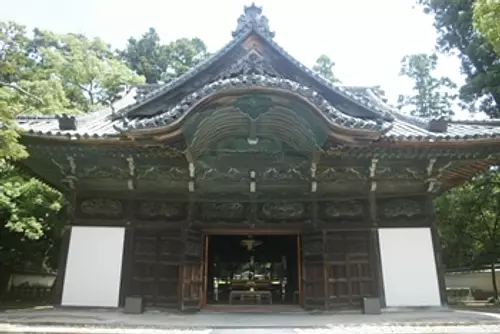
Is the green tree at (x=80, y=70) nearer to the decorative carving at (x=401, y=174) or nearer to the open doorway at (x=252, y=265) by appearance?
the open doorway at (x=252, y=265)

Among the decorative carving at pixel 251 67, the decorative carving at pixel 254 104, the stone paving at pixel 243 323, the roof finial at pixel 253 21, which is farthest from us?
the roof finial at pixel 253 21

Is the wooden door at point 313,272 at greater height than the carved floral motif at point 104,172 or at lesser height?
lesser

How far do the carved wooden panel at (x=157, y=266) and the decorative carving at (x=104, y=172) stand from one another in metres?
1.28

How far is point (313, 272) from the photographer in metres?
8.15

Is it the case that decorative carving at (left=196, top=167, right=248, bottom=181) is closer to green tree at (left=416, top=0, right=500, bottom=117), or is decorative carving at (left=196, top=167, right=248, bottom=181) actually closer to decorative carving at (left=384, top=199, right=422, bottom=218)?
decorative carving at (left=384, top=199, right=422, bottom=218)

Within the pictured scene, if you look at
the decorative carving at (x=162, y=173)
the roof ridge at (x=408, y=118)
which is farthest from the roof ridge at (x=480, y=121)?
the decorative carving at (x=162, y=173)

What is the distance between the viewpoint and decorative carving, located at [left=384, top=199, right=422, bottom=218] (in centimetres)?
831

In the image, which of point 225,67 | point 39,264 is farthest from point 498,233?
point 39,264

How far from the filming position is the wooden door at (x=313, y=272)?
7.99 meters

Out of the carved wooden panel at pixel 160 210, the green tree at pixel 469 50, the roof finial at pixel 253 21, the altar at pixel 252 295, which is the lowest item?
the altar at pixel 252 295

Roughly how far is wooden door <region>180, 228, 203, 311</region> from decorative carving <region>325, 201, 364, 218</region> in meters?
2.89

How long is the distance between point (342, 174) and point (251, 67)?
313 centimetres

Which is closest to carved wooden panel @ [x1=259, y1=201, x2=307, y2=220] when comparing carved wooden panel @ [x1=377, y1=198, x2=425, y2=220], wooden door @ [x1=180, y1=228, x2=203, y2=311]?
wooden door @ [x1=180, y1=228, x2=203, y2=311]

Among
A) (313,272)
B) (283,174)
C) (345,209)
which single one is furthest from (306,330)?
(283,174)
